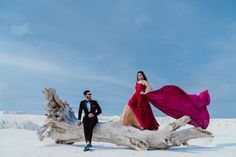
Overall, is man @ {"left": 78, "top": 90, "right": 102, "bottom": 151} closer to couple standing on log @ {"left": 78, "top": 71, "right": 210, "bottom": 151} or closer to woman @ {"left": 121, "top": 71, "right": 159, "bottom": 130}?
couple standing on log @ {"left": 78, "top": 71, "right": 210, "bottom": 151}

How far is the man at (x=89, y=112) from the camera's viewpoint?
12.0m

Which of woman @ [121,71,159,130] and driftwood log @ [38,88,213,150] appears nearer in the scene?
driftwood log @ [38,88,213,150]

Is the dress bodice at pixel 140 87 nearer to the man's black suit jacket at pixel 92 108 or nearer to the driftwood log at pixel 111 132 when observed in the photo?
the driftwood log at pixel 111 132

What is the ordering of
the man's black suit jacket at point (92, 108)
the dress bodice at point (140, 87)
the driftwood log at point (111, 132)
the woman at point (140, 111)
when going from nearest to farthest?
the driftwood log at point (111, 132) → the man's black suit jacket at point (92, 108) → the woman at point (140, 111) → the dress bodice at point (140, 87)

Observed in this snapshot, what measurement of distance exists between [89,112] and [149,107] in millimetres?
2047

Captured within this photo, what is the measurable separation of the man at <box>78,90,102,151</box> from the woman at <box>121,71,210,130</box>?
1012 mm

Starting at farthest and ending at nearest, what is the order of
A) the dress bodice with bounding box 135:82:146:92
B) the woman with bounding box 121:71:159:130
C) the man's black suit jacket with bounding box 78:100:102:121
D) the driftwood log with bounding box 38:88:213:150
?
the dress bodice with bounding box 135:82:146:92 → the woman with bounding box 121:71:159:130 → the man's black suit jacket with bounding box 78:100:102:121 → the driftwood log with bounding box 38:88:213:150


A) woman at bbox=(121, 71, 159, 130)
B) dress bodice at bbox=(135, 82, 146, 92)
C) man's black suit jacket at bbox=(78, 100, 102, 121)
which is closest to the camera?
man's black suit jacket at bbox=(78, 100, 102, 121)

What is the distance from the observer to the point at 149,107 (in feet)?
40.9

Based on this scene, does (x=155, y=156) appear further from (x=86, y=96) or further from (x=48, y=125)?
(x=48, y=125)

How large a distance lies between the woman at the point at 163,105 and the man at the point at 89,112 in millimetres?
1012

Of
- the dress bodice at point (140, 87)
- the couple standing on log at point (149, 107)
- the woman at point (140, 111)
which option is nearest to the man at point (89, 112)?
the couple standing on log at point (149, 107)

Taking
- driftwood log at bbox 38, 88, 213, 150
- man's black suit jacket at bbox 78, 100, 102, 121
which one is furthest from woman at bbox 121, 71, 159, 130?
man's black suit jacket at bbox 78, 100, 102, 121

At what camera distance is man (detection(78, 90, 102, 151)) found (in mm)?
12000
